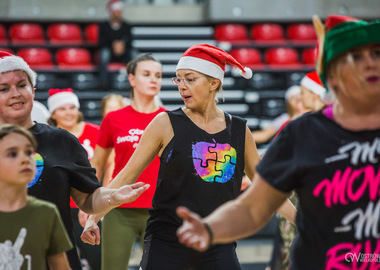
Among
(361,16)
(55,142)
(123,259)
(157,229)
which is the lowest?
(123,259)

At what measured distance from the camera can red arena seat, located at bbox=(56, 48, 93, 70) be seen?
12336 mm

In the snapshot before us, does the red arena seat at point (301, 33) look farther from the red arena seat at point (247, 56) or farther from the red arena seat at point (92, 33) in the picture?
the red arena seat at point (92, 33)

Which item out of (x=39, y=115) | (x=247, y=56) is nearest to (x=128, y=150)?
(x=39, y=115)

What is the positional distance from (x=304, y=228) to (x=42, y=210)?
1.02m

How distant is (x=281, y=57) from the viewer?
1282 cm

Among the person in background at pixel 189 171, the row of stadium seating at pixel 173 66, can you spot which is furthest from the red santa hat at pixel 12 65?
the row of stadium seating at pixel 173 66

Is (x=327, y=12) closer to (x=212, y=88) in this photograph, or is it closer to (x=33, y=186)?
(x=212, y=88)

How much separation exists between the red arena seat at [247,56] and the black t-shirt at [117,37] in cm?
205

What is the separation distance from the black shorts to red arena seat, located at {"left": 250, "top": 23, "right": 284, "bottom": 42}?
34.2 feet

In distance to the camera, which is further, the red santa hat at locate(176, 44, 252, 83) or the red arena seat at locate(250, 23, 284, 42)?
the red arena seat at locate(250, 23, 284, 42)

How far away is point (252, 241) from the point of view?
864 cm

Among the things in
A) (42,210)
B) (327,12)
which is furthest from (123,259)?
(327,12)

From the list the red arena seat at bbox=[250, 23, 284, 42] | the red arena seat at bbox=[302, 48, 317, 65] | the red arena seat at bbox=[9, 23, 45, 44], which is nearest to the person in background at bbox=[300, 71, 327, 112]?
the red arena seat at bbox=[302, 48, 317, 65]

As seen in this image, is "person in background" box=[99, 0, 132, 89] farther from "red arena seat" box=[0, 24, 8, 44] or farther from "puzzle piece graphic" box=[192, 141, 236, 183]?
"puzzle piece graphic" box=[192, 141, 236, 183]
